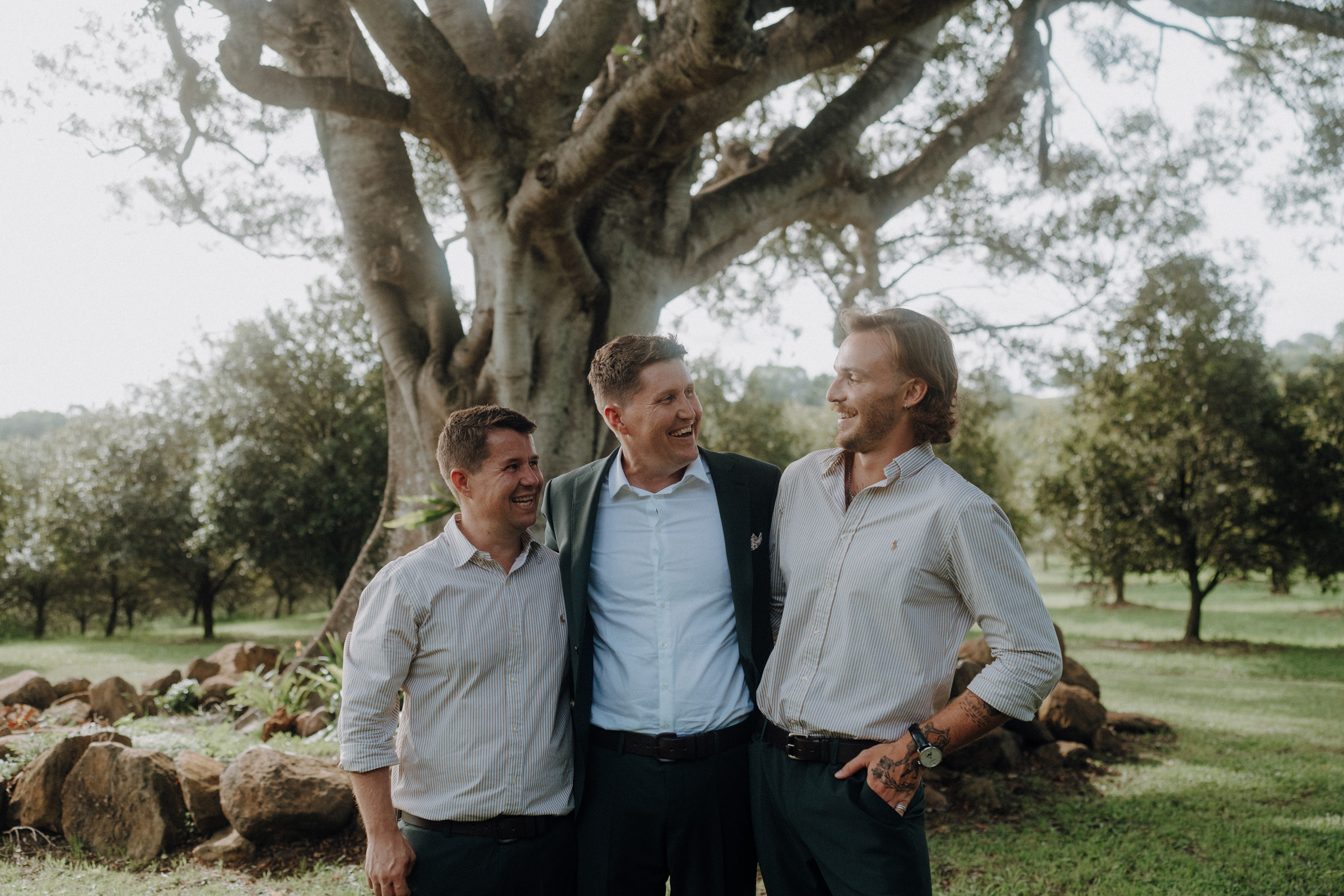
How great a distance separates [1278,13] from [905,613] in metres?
8.72

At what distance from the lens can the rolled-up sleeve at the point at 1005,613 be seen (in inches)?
90.8

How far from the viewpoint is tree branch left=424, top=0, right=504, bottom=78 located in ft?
25.6

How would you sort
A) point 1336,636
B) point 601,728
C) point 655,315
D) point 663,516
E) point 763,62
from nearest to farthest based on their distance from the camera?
point 601,728 → point 663,516 → point 763,62 → point 655,315 → point 1336,636

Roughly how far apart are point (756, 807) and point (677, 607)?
668 millimetres

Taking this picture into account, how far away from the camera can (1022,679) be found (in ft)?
7.56

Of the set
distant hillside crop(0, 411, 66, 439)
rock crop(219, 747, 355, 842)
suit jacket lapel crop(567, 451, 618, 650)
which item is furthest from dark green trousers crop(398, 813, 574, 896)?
distant hillside crop(0, 411, 66, 439)

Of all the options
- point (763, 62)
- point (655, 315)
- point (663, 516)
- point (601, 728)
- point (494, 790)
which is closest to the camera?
point (494, 790)

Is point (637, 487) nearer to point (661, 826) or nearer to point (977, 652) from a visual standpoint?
point (661, 826)

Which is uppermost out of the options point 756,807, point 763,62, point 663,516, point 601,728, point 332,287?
point 332,287

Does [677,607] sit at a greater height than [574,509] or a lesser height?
lesser

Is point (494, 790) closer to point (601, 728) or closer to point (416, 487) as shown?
point (601, 728)

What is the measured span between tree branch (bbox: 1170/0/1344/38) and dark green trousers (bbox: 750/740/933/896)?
870 cm

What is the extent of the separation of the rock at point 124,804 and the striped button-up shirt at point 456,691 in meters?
3.34

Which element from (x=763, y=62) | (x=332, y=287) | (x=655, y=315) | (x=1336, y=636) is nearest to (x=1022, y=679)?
(x=763, y=62)
